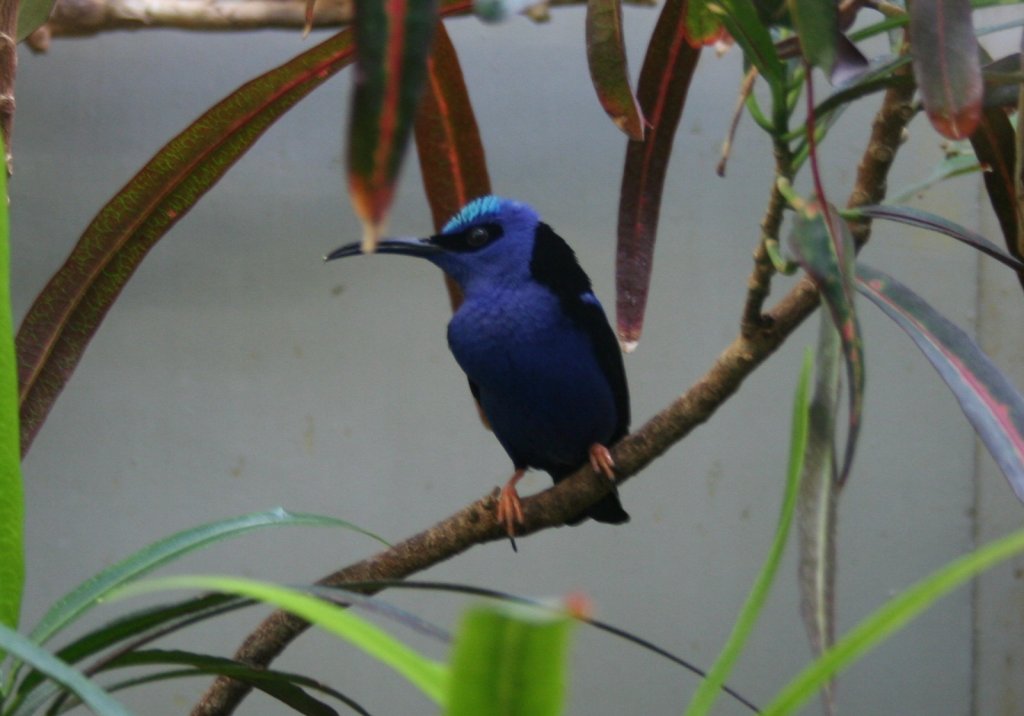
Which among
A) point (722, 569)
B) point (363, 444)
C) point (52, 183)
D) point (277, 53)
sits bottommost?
point (722, 569)

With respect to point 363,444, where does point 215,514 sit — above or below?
below

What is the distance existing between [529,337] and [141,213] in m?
0.51

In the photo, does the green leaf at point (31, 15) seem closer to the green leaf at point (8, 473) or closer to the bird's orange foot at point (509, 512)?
the green leaf at point (8, 473)

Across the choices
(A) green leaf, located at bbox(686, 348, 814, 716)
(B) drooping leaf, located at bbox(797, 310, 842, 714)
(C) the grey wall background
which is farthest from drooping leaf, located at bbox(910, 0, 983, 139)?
(C) the grey wall background

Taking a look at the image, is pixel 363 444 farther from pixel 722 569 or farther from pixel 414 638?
pixel 722 569

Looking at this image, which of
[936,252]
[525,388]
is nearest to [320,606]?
[525,388]

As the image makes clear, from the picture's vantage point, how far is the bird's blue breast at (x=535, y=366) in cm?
133

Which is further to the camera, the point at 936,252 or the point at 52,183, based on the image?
the point at 936,252

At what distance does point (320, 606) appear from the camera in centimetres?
42

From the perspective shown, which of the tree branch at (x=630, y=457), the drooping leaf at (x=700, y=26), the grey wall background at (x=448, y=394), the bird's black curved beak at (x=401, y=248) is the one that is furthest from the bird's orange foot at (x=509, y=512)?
the grey wall background at (x=448, y=394)

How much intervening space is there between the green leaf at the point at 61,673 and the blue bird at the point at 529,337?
77 cm

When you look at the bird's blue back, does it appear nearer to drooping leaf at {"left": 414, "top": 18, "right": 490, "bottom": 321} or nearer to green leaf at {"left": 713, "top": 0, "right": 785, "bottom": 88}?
drooping leaf at {"left": 414, "top": 18, "right": 490, "bottom": 321}

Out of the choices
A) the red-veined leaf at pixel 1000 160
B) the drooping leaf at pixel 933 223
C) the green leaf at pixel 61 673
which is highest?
the red-veined leaf at pixel 1000 160

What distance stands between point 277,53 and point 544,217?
0.68 meters
